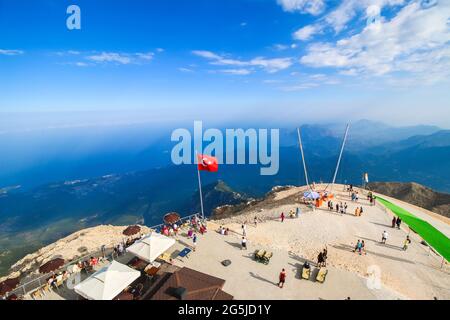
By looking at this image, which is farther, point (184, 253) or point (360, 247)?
point (360, 247)

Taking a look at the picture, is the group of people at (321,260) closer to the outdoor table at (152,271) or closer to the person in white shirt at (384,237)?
the person in white shirt at (384,237)

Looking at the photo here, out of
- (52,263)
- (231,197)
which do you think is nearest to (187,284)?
(52,263)

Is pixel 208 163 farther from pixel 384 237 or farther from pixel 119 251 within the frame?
pixel 384 237

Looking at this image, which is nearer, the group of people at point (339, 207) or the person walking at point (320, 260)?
the person walking at point (320, 260)

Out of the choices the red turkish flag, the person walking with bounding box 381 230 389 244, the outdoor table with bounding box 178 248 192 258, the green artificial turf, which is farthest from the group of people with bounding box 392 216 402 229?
the outdoor table with bounding box 178 248 192 258

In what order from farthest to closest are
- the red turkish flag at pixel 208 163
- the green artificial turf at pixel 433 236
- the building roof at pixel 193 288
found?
1. the red turkish flag at pixel 208 163
2. the green artificial turf at pixel 433 236
3. the building roof at pixel 193 288

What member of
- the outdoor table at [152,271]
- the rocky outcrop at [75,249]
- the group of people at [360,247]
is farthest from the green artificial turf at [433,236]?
the rocky outcrop at [75,249]

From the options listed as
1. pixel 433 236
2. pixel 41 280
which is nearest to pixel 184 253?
pixel 41 280
